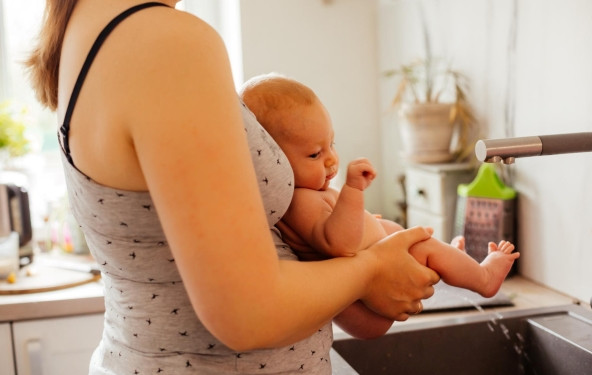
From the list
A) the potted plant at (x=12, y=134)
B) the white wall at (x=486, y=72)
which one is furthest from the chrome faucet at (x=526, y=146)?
the potted plant at (x=12, y=134)

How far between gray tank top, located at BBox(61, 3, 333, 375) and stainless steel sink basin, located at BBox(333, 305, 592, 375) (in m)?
0.48

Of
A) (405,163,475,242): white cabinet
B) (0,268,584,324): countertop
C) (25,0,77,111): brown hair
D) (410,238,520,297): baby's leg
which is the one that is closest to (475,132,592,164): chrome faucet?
(410,238,520,297): baby's leg

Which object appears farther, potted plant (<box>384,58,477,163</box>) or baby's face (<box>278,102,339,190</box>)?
potted plant (<box>384,58,477,163</box>)

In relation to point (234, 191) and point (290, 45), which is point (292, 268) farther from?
point (290, 45)

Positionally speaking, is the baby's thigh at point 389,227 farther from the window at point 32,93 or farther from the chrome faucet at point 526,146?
the window at point 32,93

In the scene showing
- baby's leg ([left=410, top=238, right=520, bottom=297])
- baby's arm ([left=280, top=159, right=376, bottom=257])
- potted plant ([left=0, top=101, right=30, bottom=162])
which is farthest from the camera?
potted plant ([left=0, top=101, right=30, bottom=162])

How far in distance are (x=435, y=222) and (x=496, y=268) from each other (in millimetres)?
882

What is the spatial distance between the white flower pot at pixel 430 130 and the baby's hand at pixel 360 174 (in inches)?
43.1

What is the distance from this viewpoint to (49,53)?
2.48 ft

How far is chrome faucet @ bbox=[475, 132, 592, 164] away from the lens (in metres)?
0.92

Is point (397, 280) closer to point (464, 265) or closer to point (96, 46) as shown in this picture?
point (464, 265)

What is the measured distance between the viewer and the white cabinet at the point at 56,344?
182 cm

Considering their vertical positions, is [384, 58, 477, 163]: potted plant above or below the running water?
above

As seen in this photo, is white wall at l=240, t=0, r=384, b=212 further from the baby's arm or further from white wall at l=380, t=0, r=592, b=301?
the baby's arm
